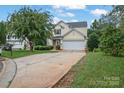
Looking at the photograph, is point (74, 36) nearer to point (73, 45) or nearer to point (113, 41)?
point (73, 45)

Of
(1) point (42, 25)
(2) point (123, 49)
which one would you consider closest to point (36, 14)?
(1) point (42, 25)

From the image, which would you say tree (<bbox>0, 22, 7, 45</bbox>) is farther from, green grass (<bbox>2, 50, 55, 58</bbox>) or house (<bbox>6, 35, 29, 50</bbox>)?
green grass (<bbox>2, 50, 55, 58</bbox>)

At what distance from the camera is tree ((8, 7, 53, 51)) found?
Result: 8.78m

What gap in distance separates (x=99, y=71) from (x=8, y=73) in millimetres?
1540

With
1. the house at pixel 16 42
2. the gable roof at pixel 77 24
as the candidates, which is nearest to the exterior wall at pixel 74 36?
the gable roof at pixel 77 24

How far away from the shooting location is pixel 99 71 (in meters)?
8.74

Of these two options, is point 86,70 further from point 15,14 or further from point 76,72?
point 15,14

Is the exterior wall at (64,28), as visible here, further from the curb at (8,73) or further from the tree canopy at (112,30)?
the curb at (8,73)

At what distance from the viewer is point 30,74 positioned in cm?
870

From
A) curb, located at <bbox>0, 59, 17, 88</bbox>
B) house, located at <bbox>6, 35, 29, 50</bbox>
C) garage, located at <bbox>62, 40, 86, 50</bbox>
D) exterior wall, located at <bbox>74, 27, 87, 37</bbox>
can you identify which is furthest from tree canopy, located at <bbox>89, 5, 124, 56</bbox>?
curb, located at <bbox>0, 59, 17, 88</bbox>

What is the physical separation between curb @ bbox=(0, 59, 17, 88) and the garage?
940mm

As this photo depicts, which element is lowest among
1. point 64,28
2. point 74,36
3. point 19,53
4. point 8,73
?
point 8,73

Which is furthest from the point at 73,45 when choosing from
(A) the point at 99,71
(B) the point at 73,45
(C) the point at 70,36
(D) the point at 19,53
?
(D) the point at 19,53

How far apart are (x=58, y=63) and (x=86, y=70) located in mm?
512
